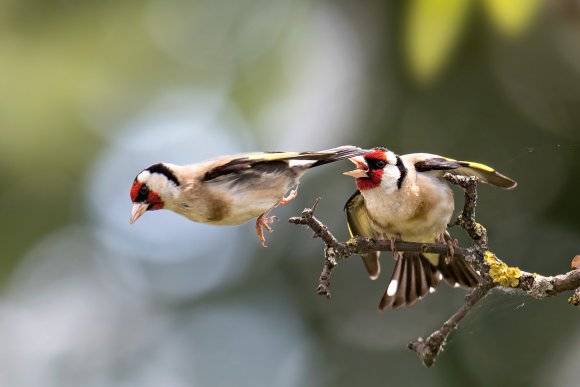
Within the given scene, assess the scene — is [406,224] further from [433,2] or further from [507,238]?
[507,238]

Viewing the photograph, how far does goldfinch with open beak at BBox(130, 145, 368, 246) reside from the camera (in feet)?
9.96

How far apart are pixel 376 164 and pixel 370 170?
0.11 ft

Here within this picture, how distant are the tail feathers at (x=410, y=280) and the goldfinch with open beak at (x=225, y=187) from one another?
0.66 metres

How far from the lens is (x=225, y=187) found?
3.16 metres

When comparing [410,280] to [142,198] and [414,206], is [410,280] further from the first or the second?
[142,198]

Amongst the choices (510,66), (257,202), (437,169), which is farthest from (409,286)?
(510,66)

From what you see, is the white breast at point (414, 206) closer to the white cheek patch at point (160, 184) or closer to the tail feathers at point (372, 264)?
the tail feathers at point (372, 264)

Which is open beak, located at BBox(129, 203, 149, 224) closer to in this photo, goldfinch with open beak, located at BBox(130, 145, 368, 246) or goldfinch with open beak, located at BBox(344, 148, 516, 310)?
goldfinch with open beak, located at BBox(130, 145, 368, 246)

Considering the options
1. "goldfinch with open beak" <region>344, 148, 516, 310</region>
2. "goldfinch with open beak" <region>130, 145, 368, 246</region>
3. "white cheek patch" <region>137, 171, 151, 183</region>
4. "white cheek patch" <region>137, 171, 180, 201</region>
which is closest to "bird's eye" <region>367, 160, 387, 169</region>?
"goldfinch with open beak" <region>344, 148, 516, 310</region>

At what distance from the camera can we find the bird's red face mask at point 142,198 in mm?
3119

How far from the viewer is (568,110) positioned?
614 centimetres

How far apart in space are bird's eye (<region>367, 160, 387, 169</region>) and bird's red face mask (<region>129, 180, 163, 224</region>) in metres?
0.89

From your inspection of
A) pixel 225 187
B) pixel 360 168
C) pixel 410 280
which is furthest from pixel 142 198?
pixel 410 280

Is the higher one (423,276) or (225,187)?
(225,187)
